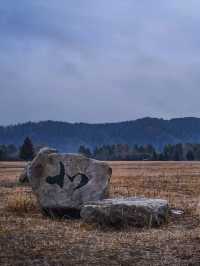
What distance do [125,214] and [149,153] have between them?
83.2 m

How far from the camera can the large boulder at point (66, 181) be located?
15.3 m

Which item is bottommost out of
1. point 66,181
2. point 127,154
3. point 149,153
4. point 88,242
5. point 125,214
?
point 88,242

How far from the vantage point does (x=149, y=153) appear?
3782 inches

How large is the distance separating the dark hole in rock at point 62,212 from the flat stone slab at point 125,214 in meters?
1.41

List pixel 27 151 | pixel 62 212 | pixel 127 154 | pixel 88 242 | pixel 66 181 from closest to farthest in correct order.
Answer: pixel 88 242
pixel 62 212
pixel 66 181
pixel 27 151
pixel 127 154

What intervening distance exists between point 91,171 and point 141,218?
2960 mm

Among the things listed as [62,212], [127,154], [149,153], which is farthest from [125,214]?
[127,154]

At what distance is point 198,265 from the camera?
9172 mm

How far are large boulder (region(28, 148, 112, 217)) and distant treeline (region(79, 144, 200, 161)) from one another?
54.3 meters

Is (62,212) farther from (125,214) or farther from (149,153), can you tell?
(149,153)

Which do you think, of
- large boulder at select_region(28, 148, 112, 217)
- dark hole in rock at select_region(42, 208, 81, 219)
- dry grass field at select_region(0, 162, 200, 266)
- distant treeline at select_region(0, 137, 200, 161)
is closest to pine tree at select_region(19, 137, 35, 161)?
distant treeline at select_region(0, 137, 200, 161)

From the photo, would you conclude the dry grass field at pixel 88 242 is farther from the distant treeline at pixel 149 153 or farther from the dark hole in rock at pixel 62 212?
the distant treeline at pixel 149 153

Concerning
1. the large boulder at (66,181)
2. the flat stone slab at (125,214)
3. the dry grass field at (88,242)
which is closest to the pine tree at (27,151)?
the large boulder at (66,181)

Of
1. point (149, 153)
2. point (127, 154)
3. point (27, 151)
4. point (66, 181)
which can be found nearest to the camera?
point (66, 181)
